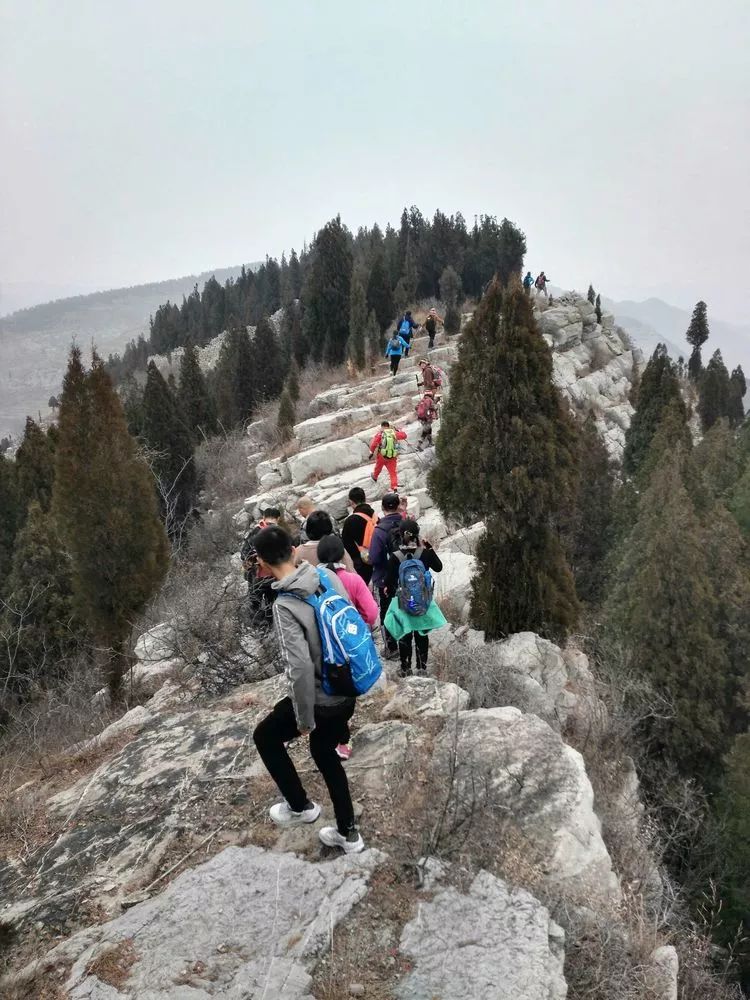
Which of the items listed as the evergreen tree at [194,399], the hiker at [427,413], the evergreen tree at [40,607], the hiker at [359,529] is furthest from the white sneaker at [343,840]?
the evergreen tree at [194,399]

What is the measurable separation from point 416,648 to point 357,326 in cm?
2785

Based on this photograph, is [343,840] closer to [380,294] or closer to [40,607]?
[40,607]

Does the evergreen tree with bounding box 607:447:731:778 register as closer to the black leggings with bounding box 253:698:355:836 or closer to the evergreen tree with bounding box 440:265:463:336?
the black leggings with bounding box 253:698:355:836

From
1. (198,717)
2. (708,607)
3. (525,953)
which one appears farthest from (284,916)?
(708,607)

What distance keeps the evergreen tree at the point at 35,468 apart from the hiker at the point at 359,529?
59.6ft

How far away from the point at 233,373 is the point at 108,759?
1352 inches

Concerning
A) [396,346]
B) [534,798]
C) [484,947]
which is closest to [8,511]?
[396,346]

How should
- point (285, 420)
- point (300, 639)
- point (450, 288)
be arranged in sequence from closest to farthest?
point (300, 639)
point (285, 420)
point (450, 288)

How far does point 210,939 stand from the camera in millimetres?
3084

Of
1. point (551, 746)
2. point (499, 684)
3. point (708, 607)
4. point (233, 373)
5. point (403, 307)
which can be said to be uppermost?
point (403, 307)

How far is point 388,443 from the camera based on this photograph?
11.9 meters

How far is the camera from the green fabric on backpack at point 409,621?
232 inches

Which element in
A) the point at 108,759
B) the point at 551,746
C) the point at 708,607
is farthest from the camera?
the point at 708,607

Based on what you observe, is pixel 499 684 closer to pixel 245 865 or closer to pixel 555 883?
pixel 555 883
